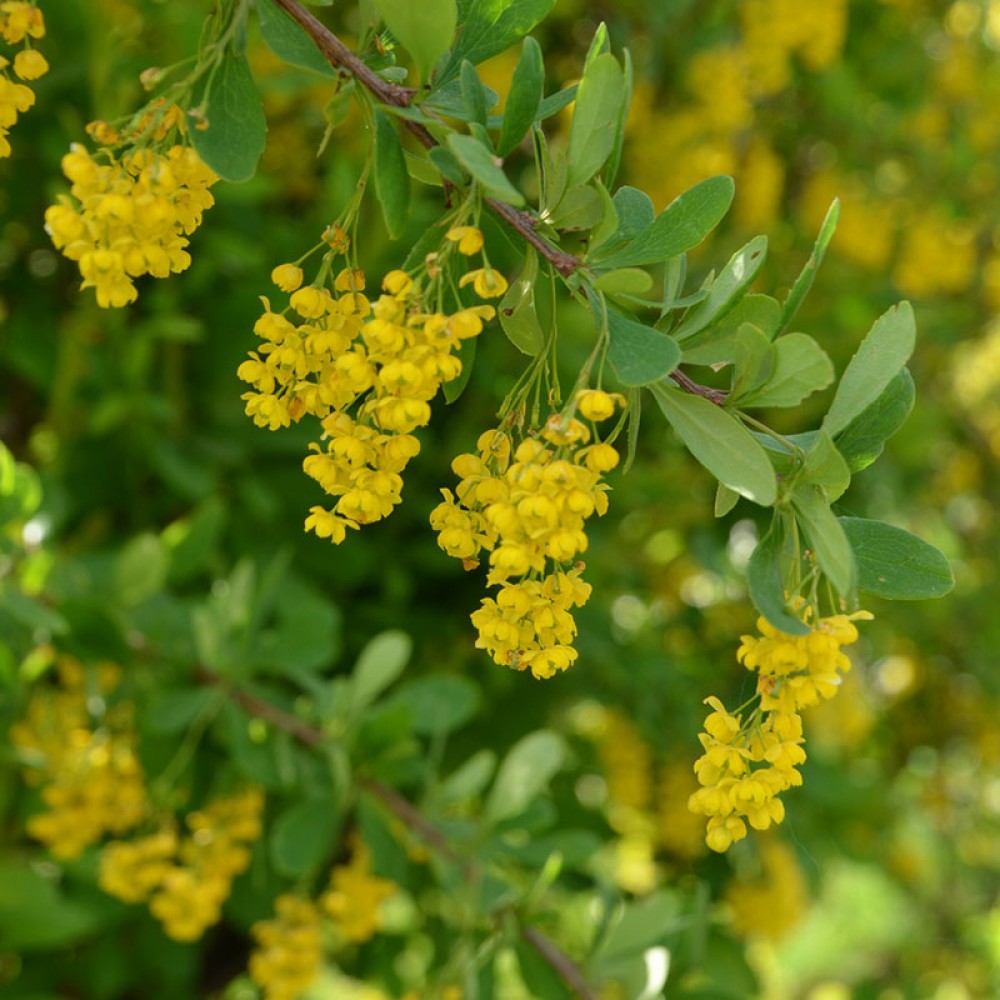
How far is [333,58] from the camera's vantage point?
2.24 feet

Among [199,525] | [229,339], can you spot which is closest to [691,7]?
[229,339]

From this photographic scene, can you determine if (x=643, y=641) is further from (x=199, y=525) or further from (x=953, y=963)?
(x=953, y=963)

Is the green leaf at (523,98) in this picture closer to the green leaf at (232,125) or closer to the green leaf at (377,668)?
the green leaf at (232,125)

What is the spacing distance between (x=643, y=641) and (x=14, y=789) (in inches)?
38.8

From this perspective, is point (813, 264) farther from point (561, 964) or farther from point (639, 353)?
point (561, 964)

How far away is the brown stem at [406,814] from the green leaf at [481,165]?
2.97 feet

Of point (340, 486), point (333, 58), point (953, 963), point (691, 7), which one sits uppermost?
point (333, 58)

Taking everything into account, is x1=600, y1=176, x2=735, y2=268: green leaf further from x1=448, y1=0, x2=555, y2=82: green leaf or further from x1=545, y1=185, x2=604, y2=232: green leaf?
x1=448, y1=0, x2=555, y2=82: green leaf

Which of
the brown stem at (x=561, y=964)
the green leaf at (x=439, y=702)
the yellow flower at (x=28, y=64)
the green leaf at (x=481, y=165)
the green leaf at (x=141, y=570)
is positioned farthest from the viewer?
the green leaf at (x=439, y=702)

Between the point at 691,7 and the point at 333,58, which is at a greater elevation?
the point at 333,58

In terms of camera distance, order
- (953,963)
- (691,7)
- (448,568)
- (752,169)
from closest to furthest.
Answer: (448,568)
(691,7)
(752,169)
(953,963)

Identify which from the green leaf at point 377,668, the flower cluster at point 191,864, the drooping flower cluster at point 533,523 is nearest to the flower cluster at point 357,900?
the flower cluster at point 191,864

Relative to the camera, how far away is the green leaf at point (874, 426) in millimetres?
712

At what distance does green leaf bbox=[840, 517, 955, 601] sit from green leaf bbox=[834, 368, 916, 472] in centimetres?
4
